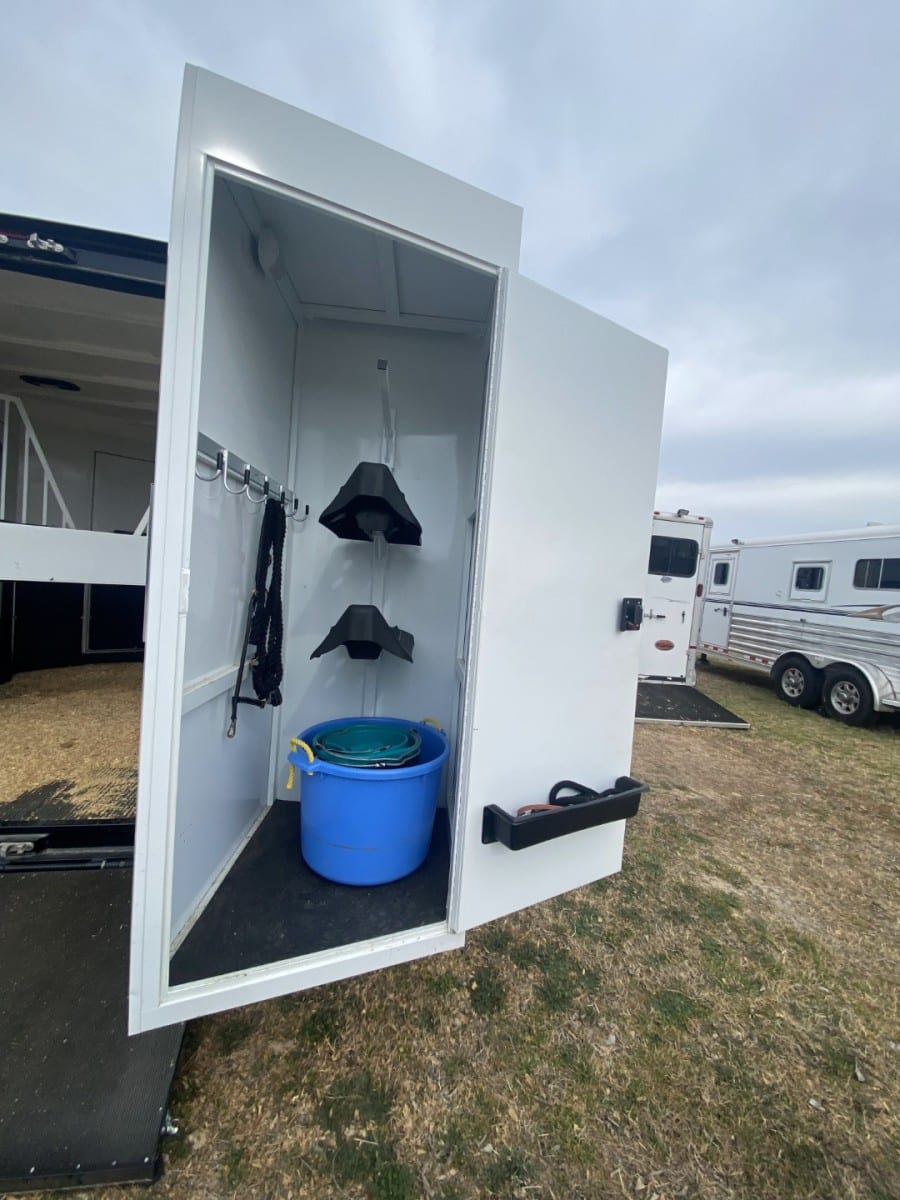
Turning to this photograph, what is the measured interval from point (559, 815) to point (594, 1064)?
885 mm

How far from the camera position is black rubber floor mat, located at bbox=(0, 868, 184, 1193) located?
1.03 metres

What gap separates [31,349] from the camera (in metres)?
3.01

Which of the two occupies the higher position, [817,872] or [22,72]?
[22,72]

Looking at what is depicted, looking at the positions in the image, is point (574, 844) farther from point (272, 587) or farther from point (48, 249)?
point (48, 249)

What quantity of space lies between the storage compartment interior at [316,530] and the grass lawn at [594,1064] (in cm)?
38

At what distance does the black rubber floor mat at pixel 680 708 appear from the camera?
4.96 meters

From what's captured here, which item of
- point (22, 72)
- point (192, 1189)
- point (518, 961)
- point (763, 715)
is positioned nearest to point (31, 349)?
point (22, 72)

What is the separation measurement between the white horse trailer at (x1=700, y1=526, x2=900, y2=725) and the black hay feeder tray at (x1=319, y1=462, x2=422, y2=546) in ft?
19.6

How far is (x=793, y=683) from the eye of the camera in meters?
6.15

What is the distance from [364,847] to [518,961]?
2.75 feet

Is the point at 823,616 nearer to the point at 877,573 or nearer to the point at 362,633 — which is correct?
the point at 877,573

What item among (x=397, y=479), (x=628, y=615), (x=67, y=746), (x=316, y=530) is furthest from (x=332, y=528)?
(x=67, y=746)

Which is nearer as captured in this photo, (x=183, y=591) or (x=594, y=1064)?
(x=183, y=591)

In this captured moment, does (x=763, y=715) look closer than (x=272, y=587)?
No
